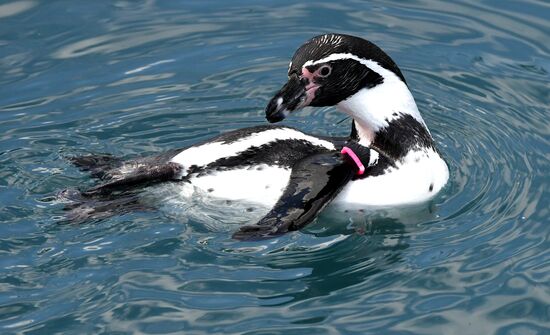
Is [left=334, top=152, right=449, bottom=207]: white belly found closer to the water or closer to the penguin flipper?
the water

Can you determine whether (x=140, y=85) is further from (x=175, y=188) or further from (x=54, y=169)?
(x=175, y=188)

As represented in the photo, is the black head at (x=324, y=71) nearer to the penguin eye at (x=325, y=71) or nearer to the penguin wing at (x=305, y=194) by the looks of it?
the penguin eye at (x=325, y=71)

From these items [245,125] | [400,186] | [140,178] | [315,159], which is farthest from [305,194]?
[245,125]

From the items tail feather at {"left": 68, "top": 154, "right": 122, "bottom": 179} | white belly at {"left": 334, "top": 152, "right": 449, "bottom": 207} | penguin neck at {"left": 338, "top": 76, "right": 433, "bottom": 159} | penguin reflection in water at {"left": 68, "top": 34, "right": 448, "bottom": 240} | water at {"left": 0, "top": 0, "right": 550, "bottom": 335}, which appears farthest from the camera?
tail feather at {"left": 68, "top": 154, "right": 122, "bottom": 179}

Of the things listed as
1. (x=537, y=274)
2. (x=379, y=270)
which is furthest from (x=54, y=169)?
(x=537, y=274)

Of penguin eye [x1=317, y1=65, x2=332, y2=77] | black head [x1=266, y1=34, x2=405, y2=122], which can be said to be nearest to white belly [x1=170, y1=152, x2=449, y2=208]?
black head [x1=266, y1=34, x2=405, y2=122]

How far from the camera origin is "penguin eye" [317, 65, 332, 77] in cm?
822

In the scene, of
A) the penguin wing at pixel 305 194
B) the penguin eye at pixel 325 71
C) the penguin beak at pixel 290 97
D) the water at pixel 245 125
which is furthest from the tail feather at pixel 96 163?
the penguin eye at pixel 325 71

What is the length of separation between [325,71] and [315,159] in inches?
23.3

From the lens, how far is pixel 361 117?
27.8 ft

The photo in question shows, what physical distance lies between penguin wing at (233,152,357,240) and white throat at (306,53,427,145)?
0.41m

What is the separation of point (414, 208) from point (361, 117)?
718 mm

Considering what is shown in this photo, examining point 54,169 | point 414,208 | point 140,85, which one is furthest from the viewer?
point 140,85

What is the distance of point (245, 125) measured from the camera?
9.73 metres
